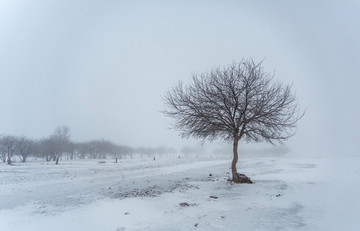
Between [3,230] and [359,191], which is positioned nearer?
[3,230]

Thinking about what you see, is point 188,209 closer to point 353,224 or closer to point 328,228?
point 328,228

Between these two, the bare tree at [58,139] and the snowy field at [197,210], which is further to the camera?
the bare tree at [58,139]

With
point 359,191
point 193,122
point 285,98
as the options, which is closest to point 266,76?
point 285,98

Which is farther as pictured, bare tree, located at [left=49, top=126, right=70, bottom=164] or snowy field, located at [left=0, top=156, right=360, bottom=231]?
bare tree, located at [left=49, top=126, right=70, bottom=164]

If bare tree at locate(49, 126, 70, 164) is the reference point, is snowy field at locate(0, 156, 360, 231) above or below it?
below

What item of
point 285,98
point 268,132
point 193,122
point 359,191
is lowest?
point 359,191

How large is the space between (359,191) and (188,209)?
8.46m

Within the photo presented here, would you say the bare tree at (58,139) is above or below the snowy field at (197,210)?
above

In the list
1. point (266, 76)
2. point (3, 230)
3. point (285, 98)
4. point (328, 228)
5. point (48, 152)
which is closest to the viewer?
point (328, 228)

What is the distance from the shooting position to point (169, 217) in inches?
224

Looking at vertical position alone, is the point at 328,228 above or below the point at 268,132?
below

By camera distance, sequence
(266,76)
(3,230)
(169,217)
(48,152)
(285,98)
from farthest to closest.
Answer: (48,152) → (266,76) → (285,98) → (169,217) → (3,230)

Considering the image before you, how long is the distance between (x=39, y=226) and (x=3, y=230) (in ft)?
3.17

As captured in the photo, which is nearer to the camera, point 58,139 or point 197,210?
point 197,210
